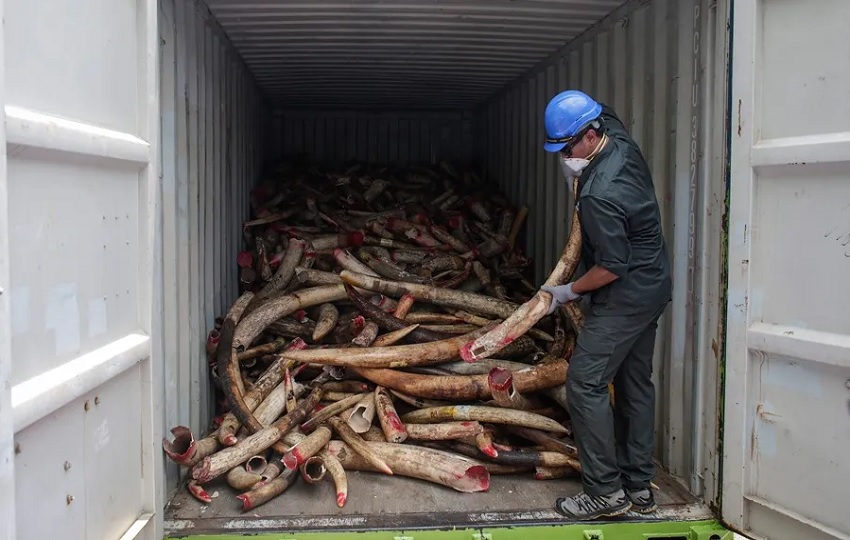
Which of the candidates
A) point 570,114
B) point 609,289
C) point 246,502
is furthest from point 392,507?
point 570,114

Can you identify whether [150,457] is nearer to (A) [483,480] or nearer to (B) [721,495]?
(A) [483,480]

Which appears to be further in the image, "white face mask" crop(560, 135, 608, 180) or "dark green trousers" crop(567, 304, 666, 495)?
"white face mask" crop(560, 135, 608, 180)

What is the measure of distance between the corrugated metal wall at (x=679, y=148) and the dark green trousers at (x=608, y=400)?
0.24 m

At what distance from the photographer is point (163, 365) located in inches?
143

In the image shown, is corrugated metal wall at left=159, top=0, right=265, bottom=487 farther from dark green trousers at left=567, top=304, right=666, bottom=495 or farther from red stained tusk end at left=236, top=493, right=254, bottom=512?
dark green trousers at left=567, top=304, right=666, bottom=495

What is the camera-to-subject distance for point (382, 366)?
4441 millimetres

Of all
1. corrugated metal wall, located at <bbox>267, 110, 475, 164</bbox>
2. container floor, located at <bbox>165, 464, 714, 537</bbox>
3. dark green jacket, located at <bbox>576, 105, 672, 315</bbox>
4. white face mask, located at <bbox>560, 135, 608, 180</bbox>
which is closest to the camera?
container floor, located at <bbox>165, 464, 714, 537</bbox>

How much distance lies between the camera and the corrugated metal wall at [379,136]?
9945 millimetres

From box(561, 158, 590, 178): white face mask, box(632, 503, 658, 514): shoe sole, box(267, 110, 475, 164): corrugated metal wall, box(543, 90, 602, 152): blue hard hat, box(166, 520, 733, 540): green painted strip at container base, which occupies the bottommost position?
box(166, 520, 733, 540): green painted strip at container base

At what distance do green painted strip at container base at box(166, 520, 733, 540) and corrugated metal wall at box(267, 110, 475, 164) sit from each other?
739 centimetres

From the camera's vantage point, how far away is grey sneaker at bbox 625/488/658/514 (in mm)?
3507

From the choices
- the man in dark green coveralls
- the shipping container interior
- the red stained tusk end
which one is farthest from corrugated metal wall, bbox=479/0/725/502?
the red stained tusk end

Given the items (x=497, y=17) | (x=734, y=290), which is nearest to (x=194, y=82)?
(x=497, y=17)

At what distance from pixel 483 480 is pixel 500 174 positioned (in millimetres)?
5478
